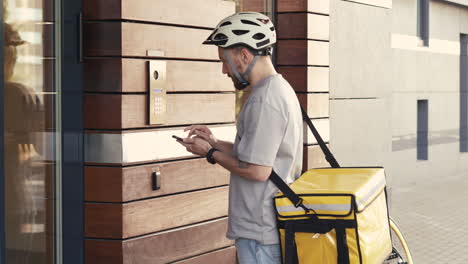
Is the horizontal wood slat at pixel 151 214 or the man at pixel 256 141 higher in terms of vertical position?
the man at pixel 256 141

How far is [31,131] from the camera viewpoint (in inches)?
218

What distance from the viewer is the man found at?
4.09 metres

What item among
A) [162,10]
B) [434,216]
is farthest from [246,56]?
[434,216]

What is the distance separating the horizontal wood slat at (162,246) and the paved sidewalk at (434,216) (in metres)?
2.92

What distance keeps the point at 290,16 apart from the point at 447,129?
1052 cm

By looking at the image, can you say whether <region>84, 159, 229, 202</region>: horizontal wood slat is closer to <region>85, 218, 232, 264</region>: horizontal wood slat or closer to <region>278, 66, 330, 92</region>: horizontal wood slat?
<region>85, 218, 232, 264</region>: horizontal wood slat

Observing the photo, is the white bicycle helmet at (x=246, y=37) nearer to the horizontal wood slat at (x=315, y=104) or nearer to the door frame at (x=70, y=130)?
the door frame at (x=70, y=130)

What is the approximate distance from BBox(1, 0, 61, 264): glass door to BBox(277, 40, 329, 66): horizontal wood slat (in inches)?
120

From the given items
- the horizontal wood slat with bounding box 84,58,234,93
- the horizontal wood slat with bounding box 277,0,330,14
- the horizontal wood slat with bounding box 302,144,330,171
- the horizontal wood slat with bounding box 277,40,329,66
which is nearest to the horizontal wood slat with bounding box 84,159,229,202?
the horizontal wood slat with bounding box 84,58,234,93

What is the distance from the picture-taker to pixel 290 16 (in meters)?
8.27

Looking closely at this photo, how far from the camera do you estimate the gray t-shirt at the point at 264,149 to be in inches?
161

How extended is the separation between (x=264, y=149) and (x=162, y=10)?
2.51 meters

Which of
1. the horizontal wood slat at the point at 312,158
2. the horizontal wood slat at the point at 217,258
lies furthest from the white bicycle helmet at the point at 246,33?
the horizontal wood slat at the point at 312,158

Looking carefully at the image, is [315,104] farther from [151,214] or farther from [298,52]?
[151,214]
